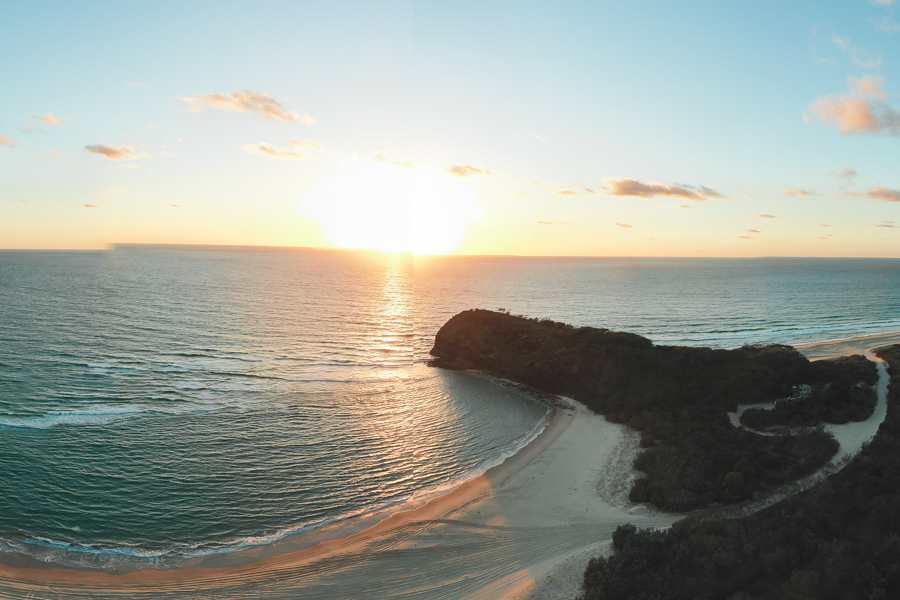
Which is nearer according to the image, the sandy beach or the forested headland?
the sandy beach

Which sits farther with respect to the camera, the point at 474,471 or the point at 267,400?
the point at 267,400

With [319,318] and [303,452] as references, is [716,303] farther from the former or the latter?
[303,452]

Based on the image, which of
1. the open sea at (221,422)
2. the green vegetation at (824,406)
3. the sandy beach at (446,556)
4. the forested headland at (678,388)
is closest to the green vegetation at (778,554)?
the sandy beach at (446,556)

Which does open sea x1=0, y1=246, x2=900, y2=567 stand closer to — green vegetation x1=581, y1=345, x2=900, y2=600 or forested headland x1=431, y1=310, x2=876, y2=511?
forested headland x1=431, y1=310, x2=876, y2=511

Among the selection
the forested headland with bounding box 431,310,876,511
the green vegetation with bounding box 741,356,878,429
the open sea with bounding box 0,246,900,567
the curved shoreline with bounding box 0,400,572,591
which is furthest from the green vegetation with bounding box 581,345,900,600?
the open sea with bounding box 0,246,900,567

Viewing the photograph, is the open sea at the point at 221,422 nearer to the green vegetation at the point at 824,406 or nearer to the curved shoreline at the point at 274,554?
the curved shoreline at the point at 274,554

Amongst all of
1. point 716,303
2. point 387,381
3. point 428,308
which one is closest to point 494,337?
point 387,381
